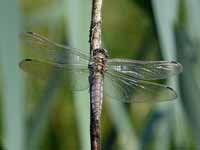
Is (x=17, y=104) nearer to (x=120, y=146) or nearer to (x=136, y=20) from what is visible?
(x=120, y=146)

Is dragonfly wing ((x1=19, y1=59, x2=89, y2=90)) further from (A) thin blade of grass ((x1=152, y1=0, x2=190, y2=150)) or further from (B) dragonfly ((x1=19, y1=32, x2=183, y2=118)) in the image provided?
(A) thin blade of grass ((x1=152, y1=0, x2=190, y2=150))

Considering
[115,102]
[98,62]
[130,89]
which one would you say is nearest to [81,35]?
[98,62]

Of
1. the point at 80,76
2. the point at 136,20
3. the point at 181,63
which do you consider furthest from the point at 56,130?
the point at 136,20

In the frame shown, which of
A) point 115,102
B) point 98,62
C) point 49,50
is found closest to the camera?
point 98,62

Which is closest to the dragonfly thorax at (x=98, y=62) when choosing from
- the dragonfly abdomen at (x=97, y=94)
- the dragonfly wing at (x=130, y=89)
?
the dragonfly abdomen at (x=97, y=94)

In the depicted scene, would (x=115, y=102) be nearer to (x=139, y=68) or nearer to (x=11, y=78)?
(x=139, y=68)

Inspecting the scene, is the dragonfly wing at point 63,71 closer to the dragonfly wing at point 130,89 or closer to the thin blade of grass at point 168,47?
the dragonfly wing at point 130,89
